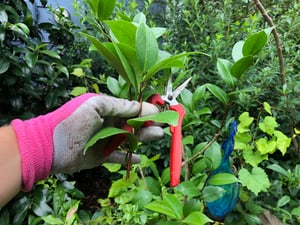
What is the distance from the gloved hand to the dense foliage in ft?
0.33

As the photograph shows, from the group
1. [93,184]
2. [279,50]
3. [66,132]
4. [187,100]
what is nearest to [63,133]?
[66,132]

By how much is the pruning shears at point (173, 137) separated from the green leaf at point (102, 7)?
22 centimetres

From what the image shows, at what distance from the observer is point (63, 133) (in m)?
0.76

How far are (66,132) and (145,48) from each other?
0.93 ft

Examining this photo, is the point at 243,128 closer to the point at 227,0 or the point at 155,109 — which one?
the point at 155,109

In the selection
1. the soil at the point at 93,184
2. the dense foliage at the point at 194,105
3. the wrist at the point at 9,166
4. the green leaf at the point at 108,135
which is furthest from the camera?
the soil at the point at 93,184

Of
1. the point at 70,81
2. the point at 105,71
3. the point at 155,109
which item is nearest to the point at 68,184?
the point at 70,81

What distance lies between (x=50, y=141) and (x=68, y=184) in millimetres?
795

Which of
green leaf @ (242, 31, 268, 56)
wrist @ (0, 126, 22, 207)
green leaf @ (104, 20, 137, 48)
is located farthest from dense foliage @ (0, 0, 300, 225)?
wrist @ (0, 126, 22, 207)

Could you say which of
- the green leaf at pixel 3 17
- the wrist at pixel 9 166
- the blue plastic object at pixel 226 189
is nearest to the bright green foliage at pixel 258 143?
the blue plastic object at pixel 226 189

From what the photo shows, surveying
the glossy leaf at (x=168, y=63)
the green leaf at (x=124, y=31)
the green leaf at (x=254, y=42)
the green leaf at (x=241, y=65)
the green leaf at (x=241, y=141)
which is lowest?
the green leaf at (x=241, y=141)

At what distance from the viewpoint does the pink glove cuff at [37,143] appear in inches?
29.0

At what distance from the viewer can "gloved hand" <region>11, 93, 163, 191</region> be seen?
2.42 feet

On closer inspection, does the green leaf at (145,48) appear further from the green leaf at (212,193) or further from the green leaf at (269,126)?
the green leaf at (269,126)
